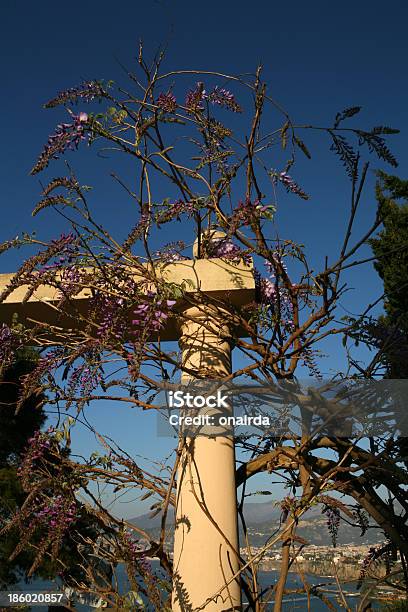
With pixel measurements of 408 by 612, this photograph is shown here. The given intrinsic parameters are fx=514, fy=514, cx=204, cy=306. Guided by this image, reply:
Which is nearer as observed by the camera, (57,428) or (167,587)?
(167,587)

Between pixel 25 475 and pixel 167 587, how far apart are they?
26.8 inches

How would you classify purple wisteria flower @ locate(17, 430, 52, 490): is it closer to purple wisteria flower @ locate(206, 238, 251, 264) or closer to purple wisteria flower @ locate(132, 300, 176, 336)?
purple wisteria flower @ locate(132, 300, 176, 336)

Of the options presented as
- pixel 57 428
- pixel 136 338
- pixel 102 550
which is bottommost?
pixel 102 550

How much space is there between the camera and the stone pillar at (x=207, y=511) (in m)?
1.67

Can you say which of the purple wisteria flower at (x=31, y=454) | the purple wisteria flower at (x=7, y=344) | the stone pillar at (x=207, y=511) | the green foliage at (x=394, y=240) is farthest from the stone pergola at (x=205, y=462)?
the green foliage at (x=394, y=240)

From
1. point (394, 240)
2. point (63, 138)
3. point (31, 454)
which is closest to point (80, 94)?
point (63, 138)

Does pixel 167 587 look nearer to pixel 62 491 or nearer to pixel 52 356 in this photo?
pixel 62 491

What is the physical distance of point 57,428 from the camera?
84.0 inches

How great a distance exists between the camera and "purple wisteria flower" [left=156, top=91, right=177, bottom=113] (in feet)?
6.53

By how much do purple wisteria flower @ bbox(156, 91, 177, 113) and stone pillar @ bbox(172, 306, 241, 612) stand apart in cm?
80

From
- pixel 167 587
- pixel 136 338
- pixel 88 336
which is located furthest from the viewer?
pixel 136 338

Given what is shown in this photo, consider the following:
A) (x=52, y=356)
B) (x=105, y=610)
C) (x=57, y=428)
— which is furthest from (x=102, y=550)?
(x=52, y=356)

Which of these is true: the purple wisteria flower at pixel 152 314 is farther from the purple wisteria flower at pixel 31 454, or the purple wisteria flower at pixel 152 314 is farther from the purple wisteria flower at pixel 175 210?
the purple wisteria flower at pixel 31 454

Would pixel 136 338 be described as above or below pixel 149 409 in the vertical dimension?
above
